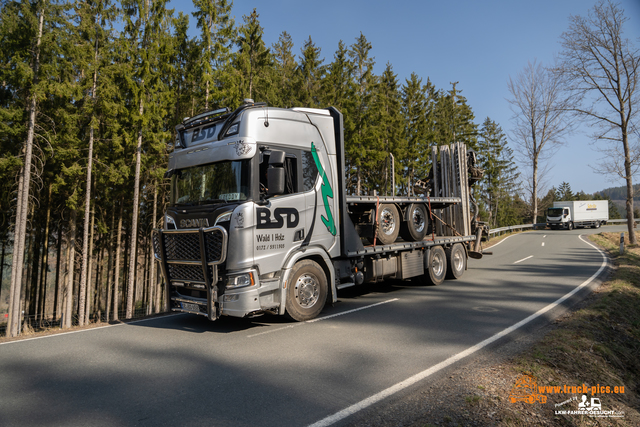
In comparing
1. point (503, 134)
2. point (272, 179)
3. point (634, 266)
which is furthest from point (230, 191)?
point (503, 134)

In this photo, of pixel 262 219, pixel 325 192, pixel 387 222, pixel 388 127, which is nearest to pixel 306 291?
pixel 262 219

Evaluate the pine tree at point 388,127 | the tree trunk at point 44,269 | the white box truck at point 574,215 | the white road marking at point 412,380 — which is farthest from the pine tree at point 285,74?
the white box truck at point 574,215

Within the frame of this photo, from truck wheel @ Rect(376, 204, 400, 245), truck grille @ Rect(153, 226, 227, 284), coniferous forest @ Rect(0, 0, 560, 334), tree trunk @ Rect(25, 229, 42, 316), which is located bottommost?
tree trunk @ Rect(25, 229, 42, 316)

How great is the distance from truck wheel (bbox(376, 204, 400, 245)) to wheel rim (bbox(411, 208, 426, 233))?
2.28ft

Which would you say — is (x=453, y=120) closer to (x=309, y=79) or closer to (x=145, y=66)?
(x=309, y=79)

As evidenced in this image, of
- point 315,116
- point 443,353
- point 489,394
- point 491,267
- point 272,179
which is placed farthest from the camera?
point 491,267

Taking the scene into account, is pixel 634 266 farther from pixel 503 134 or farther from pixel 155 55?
pixel 503 134

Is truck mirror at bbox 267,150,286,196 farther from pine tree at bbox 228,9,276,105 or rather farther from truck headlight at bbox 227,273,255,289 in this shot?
pine tree at bbox 228,9,276,105

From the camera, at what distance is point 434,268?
10656mm

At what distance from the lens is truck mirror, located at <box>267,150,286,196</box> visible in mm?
6070

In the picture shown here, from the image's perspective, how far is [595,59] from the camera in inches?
810

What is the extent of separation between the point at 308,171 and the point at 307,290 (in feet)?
7.25

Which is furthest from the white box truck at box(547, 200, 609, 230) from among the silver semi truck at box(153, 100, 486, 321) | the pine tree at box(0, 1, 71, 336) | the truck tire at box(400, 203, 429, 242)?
the pine tree at box(0, 1, 71, 336)

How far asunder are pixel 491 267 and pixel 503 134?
4621cm
